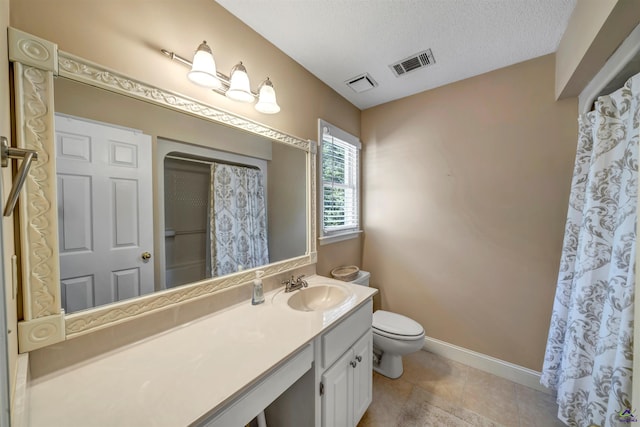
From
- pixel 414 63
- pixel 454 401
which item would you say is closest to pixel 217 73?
pixel 414 63

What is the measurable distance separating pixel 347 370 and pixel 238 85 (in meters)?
1.56

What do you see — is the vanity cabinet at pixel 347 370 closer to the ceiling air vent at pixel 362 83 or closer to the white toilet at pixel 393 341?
the white toilet at pixel 393 341

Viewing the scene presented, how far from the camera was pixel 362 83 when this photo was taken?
189 cm

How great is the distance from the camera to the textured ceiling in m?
1.21

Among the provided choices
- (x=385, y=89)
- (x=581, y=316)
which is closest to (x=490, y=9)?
(x=385, y=89)

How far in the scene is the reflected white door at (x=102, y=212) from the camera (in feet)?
2.51

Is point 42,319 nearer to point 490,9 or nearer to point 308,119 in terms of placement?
point 308,119

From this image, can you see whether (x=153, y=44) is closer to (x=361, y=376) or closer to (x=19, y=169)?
(x=19, y=169)

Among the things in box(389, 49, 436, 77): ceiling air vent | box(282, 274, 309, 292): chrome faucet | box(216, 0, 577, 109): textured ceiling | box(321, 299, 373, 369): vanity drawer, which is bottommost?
box(321, 299, 373, 369): vanity drawer

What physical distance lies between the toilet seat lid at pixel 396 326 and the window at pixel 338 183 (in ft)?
2.44

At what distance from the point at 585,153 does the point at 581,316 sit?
2.98ft

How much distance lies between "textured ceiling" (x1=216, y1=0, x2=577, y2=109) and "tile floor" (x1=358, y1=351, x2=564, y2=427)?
2.37 metres

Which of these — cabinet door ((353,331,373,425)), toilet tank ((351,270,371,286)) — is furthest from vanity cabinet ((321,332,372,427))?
toilet tank ((351,270,371,286))

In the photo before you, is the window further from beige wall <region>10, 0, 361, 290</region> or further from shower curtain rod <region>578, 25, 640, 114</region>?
shower curtain rod <region>578, 25, 640, 114</region>
